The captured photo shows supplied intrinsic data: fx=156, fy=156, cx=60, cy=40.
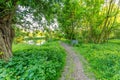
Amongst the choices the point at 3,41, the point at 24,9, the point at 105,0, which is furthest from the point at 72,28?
the point at 3,41

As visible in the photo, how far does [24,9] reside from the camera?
915 cm

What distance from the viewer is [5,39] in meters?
7.91

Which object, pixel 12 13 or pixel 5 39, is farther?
pixel 12 13

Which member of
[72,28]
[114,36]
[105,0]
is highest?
[105,0]

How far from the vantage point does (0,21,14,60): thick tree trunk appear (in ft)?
23.9

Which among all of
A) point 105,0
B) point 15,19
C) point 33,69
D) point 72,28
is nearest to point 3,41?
point 15,19

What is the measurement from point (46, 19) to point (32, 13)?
934 millimetres

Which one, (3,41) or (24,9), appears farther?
(24,9)

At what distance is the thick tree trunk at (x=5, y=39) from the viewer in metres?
7.30

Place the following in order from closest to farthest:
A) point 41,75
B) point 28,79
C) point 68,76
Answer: point 28,79 < point 41,75 < point 68,76

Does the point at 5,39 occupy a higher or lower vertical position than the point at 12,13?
lower

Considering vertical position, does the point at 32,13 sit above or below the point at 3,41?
above

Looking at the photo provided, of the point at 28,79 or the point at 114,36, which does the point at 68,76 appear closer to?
the point at 28,79

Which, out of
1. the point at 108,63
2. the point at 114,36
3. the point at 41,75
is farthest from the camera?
the point at 114,36
